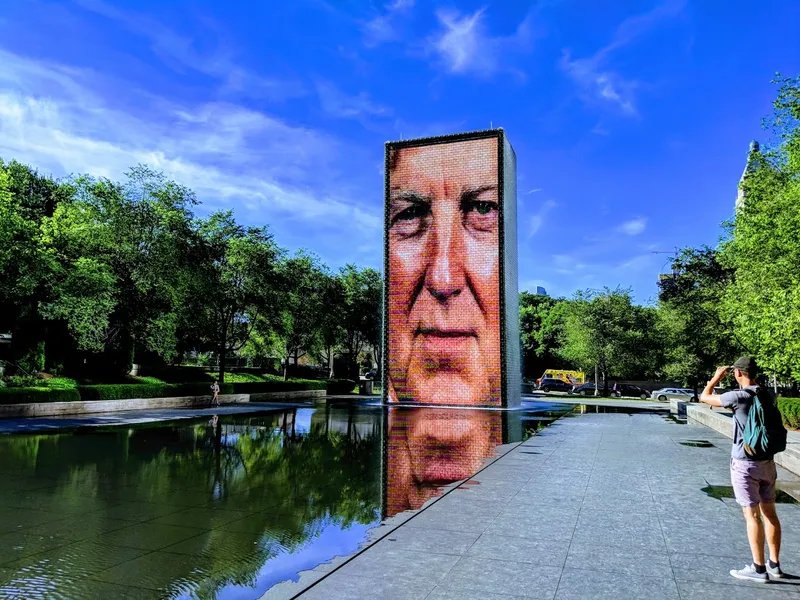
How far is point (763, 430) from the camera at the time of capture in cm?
497

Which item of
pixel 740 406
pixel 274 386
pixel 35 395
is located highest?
pixel 740 406

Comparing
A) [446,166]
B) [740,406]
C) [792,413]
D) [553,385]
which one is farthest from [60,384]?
[553,385]

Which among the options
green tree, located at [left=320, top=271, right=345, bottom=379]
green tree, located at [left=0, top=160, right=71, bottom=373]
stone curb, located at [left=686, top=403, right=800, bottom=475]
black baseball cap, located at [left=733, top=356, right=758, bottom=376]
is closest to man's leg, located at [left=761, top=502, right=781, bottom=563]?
black baseball cap, located at [left=733, top=356, right=758, bottom=376]

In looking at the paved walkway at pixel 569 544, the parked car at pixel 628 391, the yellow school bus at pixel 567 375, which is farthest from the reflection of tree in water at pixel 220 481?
the yellow school bus at pixel 567 375

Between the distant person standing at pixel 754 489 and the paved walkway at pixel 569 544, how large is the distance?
177 mm

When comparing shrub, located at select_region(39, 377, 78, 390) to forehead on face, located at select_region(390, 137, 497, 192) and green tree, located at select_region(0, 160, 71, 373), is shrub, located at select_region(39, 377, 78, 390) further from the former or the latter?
forehead on face, located at select_region(390, 137, 497, 192)

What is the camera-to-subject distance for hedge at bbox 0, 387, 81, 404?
65.1ft

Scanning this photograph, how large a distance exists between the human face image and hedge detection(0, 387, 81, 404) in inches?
563

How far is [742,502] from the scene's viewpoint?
508cm

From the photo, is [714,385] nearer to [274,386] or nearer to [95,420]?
[95,420]

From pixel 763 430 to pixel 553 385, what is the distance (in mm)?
55393

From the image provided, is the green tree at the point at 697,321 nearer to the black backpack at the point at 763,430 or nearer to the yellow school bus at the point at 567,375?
the yellow school bus at the point at 567,375

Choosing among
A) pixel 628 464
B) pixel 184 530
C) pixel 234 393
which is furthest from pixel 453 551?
pixel 234 393

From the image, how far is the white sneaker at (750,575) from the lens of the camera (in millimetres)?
4828
